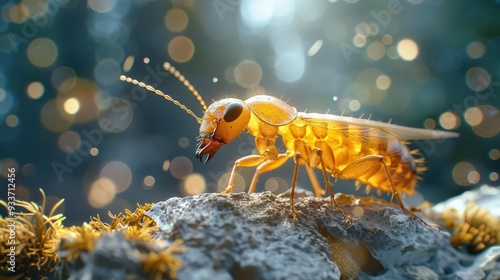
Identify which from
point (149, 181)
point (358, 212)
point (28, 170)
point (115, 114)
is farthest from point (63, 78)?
point (358, 212)

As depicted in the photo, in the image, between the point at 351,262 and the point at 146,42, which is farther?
the point at 146,42

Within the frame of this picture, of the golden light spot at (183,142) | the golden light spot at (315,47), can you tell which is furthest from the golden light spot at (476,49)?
the golden light spot at (183,142)

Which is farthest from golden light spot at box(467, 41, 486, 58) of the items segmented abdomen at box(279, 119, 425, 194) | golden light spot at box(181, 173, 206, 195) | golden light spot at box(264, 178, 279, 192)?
golden light spot at box(181, 173, 206, 195)

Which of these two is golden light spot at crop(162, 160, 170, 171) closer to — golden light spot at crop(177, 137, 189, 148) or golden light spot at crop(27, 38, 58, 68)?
golden light spot at crop(177, 137, 189, 148)

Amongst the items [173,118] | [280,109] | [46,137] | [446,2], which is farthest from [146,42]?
[446,2]

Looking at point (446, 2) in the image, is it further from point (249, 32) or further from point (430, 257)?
point (430, 257)

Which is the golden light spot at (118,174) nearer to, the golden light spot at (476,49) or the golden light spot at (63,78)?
the golden light spot at (63,78)
